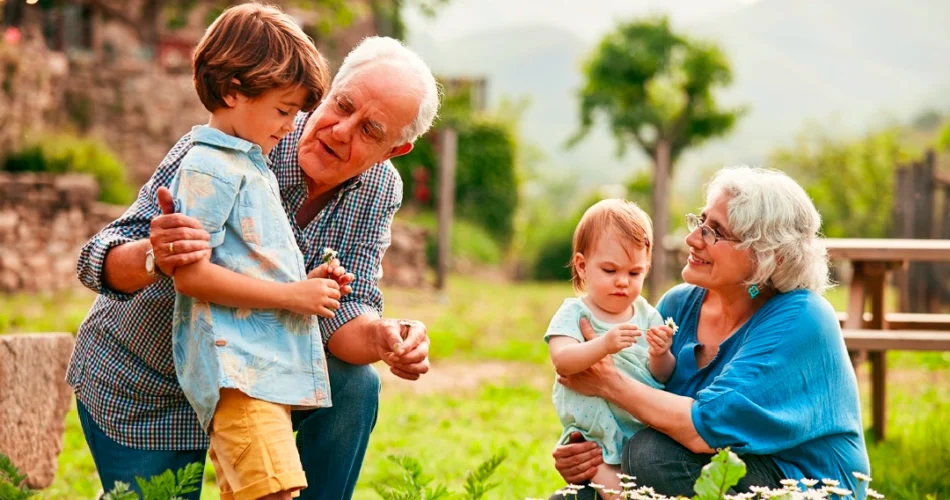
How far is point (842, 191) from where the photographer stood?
3116cm

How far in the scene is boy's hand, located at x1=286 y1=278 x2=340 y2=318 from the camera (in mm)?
2508

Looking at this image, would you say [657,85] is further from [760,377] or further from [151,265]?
[151,265]

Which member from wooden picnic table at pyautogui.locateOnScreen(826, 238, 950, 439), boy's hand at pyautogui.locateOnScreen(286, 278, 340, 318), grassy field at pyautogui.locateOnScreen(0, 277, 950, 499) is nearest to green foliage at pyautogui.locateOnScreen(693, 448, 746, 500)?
boy's hand at pyautogui.locateOnScreen(286, 278, 340, 318)

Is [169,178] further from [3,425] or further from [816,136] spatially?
[816,136]

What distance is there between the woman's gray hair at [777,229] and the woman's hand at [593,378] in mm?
494

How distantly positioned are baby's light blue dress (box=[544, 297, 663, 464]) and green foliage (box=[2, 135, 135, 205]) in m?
10.9

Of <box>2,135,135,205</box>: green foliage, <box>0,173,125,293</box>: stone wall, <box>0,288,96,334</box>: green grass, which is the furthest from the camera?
<box>2,135,135,205</box>: green foliage

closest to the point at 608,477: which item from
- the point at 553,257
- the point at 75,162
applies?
the point at 75,162

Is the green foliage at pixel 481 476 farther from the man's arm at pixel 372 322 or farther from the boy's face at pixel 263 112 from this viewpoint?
the boy's face at pixel 263 112

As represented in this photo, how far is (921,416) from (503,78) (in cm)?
19026

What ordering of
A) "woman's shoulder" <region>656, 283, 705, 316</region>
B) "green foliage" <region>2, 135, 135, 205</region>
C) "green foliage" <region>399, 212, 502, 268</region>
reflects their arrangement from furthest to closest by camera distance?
1. "green foliage" <region>399, 212, 502, 268</region>
2. "green foliage" <region>2, 135, 135, 205</region>
3. "woman's shoulder" <region>656, 283, 705, 316</region>

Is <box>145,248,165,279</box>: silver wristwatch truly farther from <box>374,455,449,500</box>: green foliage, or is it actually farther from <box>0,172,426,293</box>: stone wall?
<box>0,172,426,293</box>: stone wall

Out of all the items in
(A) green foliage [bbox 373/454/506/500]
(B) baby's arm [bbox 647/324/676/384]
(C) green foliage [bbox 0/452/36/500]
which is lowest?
(A) green foliage [bbox 373/454/506/500]

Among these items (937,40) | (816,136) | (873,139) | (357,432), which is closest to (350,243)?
(357,432)
